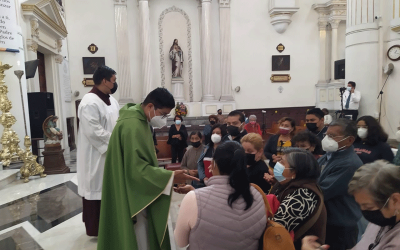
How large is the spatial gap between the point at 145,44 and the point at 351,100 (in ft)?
26.8

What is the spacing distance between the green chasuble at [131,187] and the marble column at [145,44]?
1024 centimetres

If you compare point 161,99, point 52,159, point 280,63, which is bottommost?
point 52,159

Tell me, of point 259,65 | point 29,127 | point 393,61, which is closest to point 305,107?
point 259,65

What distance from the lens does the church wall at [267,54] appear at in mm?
13211

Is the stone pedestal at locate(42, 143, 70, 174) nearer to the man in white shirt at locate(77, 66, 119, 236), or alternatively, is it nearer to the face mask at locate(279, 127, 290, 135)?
the man in white shirt at locate(77, 66, 119, 236)

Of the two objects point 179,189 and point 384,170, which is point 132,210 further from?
point 384,170

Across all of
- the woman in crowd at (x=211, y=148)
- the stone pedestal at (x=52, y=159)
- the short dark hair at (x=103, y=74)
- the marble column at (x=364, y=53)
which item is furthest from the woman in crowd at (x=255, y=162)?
the marble column at (x=364, y=53)

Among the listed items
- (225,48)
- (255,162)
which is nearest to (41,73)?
(225,48)

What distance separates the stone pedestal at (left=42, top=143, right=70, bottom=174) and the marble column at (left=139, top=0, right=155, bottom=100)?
19.6ft

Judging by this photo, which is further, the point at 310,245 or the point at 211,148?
the point at 211,148

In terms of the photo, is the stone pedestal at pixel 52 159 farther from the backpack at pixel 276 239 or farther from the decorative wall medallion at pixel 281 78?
the decorative wall medallion at pixel 281 78

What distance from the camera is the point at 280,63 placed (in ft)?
44.4

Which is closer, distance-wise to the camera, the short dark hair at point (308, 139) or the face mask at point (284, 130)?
the short dark hair at point (308, 139)

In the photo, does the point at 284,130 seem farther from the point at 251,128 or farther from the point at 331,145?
the point at 251,128
